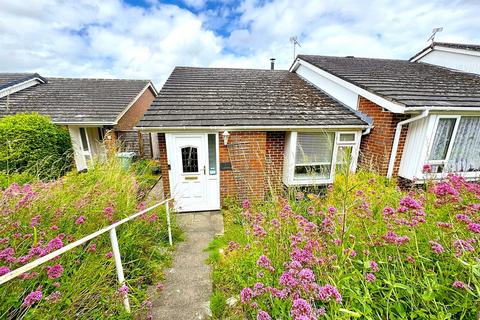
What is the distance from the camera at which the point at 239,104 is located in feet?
22.3

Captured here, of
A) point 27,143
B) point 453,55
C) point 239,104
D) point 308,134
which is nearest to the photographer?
point 308,134

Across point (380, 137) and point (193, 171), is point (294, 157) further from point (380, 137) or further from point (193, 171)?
point (193, 171)

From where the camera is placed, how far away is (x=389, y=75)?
7488 millimetres

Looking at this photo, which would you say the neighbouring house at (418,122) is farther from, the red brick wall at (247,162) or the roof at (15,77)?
the roof at (15,77)

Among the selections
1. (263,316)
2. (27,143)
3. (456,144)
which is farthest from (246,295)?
(27,143)

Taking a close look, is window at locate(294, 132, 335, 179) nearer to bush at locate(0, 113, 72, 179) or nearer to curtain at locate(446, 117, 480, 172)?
curtain at locate(446, 117, 480, 172)

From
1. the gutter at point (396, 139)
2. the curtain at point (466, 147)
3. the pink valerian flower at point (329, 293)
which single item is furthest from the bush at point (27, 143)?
the curtain at point (466, 147)

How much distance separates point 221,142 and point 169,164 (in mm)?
1684

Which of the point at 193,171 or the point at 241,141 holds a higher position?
the point at 241,141

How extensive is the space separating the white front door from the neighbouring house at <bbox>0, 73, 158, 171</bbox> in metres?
4.18

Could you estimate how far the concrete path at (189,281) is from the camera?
2.78 m

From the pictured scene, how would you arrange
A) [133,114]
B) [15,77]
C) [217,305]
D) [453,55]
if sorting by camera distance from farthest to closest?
[133,114]
[15,77]
[453,55]
[217,305]

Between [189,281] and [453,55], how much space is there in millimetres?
13207

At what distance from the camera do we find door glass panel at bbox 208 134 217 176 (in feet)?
19.4
